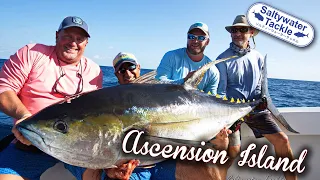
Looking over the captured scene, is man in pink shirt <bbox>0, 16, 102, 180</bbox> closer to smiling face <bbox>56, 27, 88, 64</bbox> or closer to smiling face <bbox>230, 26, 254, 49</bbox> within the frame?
smiling face <bbox>56, 27, 88, 64</bbox>

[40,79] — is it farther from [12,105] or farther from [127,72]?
[127,72]

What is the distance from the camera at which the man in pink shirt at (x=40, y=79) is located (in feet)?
7.33

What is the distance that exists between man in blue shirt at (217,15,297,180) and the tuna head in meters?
1.91

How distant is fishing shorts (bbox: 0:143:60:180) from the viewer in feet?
7.30

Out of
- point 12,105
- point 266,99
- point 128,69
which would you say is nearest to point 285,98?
point 266,99

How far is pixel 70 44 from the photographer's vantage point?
249 centimetres

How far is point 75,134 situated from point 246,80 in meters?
2.45

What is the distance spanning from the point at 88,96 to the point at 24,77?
1097 millimetres

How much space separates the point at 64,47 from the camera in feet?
8.13

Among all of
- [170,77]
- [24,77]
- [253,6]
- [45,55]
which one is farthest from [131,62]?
[253,6]

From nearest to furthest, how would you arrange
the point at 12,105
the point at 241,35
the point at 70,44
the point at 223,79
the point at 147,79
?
the point at 147,79 → the point at 12,105 → the point at 70,44 → the point at 223,79 → the point at 241,35

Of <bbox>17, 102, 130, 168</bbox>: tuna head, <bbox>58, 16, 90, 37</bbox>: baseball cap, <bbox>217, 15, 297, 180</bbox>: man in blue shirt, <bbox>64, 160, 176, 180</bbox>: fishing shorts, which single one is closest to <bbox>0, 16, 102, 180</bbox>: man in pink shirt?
<bbox>58, 16, 90, 37</bbox>: baseball cap

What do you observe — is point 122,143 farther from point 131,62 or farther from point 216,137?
point 131,62

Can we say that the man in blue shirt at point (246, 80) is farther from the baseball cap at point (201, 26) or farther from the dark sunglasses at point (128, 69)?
the dark sunglasses at point (128, 69)
